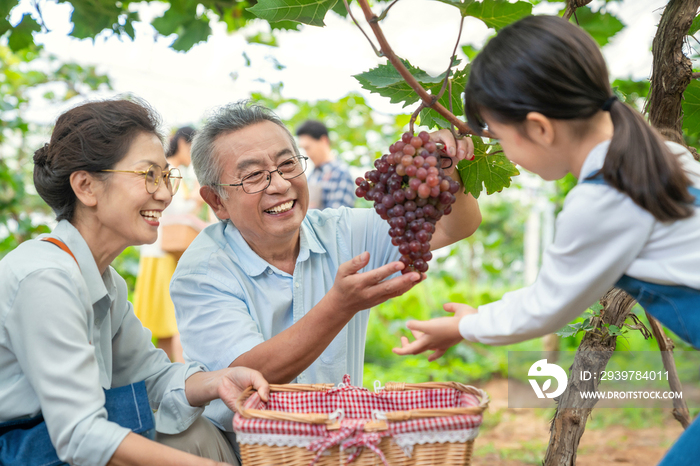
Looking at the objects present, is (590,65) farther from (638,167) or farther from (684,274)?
(684,274)

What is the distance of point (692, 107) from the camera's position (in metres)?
2.02

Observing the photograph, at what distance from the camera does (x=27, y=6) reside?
2740mm

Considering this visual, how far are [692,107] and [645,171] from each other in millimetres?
1099

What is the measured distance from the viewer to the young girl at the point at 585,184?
1.19 metres

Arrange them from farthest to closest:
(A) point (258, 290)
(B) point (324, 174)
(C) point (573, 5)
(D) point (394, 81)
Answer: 1. (B) point (324, 174)
2. (A) point (258, 290)
3. (C) point (573, 5)
4. (D) point (394, 81)

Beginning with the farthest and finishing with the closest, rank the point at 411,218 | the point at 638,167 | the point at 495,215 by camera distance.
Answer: the point at 495,215, the point at 411,218, the point at 638,167

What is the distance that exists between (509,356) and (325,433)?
481 centimetres

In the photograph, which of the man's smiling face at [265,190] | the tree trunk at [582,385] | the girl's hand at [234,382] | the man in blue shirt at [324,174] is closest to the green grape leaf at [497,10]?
the man's smiling face at [265,190]

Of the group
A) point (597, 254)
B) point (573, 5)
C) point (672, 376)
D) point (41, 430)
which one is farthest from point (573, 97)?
point (41, 430)

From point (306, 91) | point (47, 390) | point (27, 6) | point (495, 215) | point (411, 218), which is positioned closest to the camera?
point (47, 390)

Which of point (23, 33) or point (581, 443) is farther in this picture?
point (581, 443)

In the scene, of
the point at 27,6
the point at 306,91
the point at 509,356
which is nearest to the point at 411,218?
the point at 27,6

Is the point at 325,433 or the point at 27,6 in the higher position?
the point at 27,6

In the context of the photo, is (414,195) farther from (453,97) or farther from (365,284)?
(453,97)
